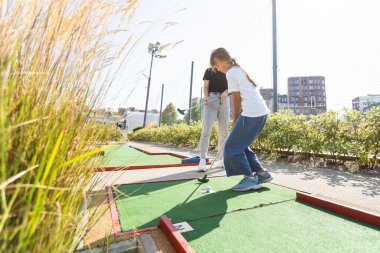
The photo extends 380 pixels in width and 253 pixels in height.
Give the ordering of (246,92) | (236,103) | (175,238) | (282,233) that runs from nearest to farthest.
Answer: (175,238) < (282,233) < (246,92) < (236,103)

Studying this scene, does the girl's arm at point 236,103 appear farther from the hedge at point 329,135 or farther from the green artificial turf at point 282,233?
the green artificial turf at point 282,233

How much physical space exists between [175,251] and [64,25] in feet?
4.24

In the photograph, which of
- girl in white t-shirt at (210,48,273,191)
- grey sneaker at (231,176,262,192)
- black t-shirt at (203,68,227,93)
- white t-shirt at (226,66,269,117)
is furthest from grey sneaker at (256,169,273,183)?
black t-shirt at (203,68,227,93)

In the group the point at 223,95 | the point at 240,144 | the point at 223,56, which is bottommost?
the point at 240,144

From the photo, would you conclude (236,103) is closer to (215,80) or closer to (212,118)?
(212,118)

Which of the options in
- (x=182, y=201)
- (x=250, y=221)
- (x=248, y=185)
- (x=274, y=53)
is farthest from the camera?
(x=274, y=53)

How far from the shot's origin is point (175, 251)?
135cm

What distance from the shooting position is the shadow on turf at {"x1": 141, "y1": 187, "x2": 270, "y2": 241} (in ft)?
5.38

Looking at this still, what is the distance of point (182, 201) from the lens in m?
2.26

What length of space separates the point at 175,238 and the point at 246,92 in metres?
1.87

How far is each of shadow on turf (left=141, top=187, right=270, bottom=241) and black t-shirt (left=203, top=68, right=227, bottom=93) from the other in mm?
2160

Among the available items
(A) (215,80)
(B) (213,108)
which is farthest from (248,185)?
(A) (215,80)

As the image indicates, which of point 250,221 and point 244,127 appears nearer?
point 250,221

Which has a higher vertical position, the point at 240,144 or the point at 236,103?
the point at 236,103
